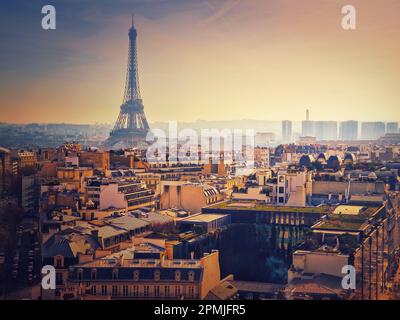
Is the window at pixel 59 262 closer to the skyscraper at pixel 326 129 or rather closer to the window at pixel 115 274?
the window at pixel 115 274

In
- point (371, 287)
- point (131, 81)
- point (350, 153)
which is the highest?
point (131, 81)

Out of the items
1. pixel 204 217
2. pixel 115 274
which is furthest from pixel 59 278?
pixel 204 217

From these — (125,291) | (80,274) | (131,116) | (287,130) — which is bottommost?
(125,291)

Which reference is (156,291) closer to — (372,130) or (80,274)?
(80,274)

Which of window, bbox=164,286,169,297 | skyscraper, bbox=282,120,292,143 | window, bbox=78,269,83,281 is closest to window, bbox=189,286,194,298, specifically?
window, bbox=164,286,169,297
